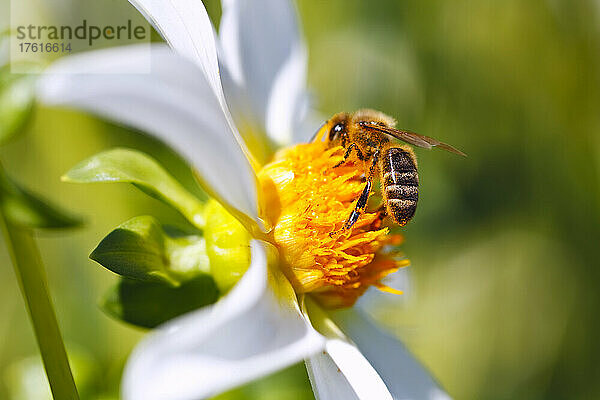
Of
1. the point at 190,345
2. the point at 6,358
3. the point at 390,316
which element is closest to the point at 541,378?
the point at 390,316

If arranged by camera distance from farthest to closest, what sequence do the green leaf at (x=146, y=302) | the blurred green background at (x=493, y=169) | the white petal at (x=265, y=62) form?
the blurred green background at (x=493, y=169), the white petal at (x=265, y=62), the green leaf at (x=146, y=302)

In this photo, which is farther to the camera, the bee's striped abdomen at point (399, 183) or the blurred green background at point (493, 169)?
the blurred green background at point (493, 169)

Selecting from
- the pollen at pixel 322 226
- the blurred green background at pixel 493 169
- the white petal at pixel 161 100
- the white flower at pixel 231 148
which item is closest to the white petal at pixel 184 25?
the white flower at pixel 231 148

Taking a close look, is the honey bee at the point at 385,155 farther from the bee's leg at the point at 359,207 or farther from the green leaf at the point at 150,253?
the green leaf at the point at 150,253

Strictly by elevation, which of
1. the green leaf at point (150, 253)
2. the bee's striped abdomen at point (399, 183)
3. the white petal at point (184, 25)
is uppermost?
the white petal at point (184, 25)

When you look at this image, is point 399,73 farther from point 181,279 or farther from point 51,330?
point 51,330

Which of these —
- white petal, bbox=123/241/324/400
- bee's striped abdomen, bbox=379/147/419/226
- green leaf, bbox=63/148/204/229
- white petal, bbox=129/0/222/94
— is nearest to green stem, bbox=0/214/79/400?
green leaf, bbox=63/148/204/229

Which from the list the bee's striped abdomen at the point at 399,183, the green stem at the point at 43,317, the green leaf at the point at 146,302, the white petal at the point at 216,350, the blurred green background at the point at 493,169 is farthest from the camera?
the blurred green background at the point at 493,169
